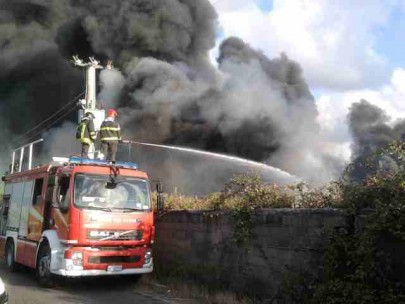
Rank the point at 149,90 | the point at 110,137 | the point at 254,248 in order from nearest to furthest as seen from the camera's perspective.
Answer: the point at 254,248, the point at 110,137, the point at 149,90

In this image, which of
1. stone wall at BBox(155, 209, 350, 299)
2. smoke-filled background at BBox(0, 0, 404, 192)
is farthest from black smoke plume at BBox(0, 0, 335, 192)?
stone wall at BBox(155, 209, 350, 299)

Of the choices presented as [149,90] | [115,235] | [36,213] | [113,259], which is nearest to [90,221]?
[115,235]

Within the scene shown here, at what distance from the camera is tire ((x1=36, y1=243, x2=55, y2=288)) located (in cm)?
834

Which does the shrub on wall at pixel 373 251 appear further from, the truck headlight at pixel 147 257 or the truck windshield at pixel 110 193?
the truck windshield at pixel 110 193

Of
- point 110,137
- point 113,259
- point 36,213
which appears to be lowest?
point 113,259

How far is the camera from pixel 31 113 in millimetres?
32875

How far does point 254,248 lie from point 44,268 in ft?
11.9

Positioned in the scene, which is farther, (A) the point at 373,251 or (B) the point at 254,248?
(B) the point at 254,248

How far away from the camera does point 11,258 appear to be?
10289 millimetres

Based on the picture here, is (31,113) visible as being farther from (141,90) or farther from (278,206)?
(278,206)

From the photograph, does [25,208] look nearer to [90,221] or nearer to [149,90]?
[90,221]

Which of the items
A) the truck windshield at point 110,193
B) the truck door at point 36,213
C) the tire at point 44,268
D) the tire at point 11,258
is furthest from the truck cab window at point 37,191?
the tire at point 11,258

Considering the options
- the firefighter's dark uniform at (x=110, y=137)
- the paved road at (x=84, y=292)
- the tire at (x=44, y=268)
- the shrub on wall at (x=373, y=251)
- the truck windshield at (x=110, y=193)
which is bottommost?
the paved road at (x=84, y=292)

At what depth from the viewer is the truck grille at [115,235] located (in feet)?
26.8
